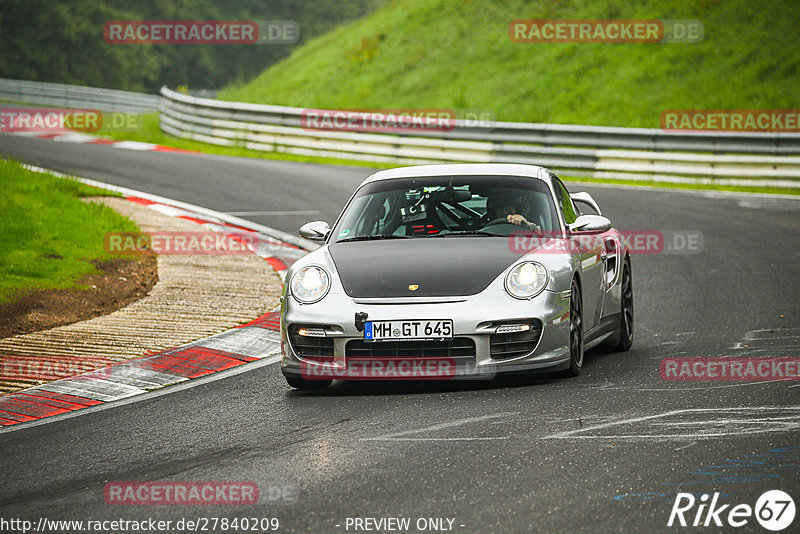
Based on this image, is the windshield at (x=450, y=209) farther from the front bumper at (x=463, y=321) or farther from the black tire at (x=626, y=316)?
the black tire at (x=626, y=316)

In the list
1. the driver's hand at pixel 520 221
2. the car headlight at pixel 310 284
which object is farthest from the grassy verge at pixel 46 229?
the driver's hand at pixel 520 221

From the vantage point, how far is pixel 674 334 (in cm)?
920

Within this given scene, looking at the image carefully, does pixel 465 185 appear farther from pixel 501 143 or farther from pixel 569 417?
pixel 501 143

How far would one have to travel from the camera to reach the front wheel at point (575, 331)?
7381 millimetres

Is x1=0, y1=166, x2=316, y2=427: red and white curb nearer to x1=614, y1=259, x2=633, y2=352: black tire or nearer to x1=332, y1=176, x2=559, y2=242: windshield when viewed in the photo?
x1=332, y1=176, x2=559, y2=242: windshield

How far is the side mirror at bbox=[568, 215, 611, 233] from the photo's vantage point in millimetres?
7973

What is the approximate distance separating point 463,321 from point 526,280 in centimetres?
56

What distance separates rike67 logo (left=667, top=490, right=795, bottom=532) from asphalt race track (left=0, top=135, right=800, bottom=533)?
5 centimetres

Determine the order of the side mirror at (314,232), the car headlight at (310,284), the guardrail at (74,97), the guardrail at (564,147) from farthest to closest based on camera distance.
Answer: the guardrail at (74,97) → the guardrail at (564,147) → the side mirror at (314,232) → the car headlight at (310,284)

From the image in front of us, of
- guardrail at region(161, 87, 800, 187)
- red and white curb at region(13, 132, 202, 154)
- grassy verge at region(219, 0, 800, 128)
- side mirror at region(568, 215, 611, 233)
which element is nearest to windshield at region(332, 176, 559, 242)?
side mirror at region(568, 215, 611, 233)

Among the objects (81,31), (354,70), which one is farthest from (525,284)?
(81,31)

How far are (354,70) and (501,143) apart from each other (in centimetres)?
1302

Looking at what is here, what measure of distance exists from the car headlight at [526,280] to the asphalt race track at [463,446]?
61 centimetres

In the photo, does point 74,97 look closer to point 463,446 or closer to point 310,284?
point 310,284
